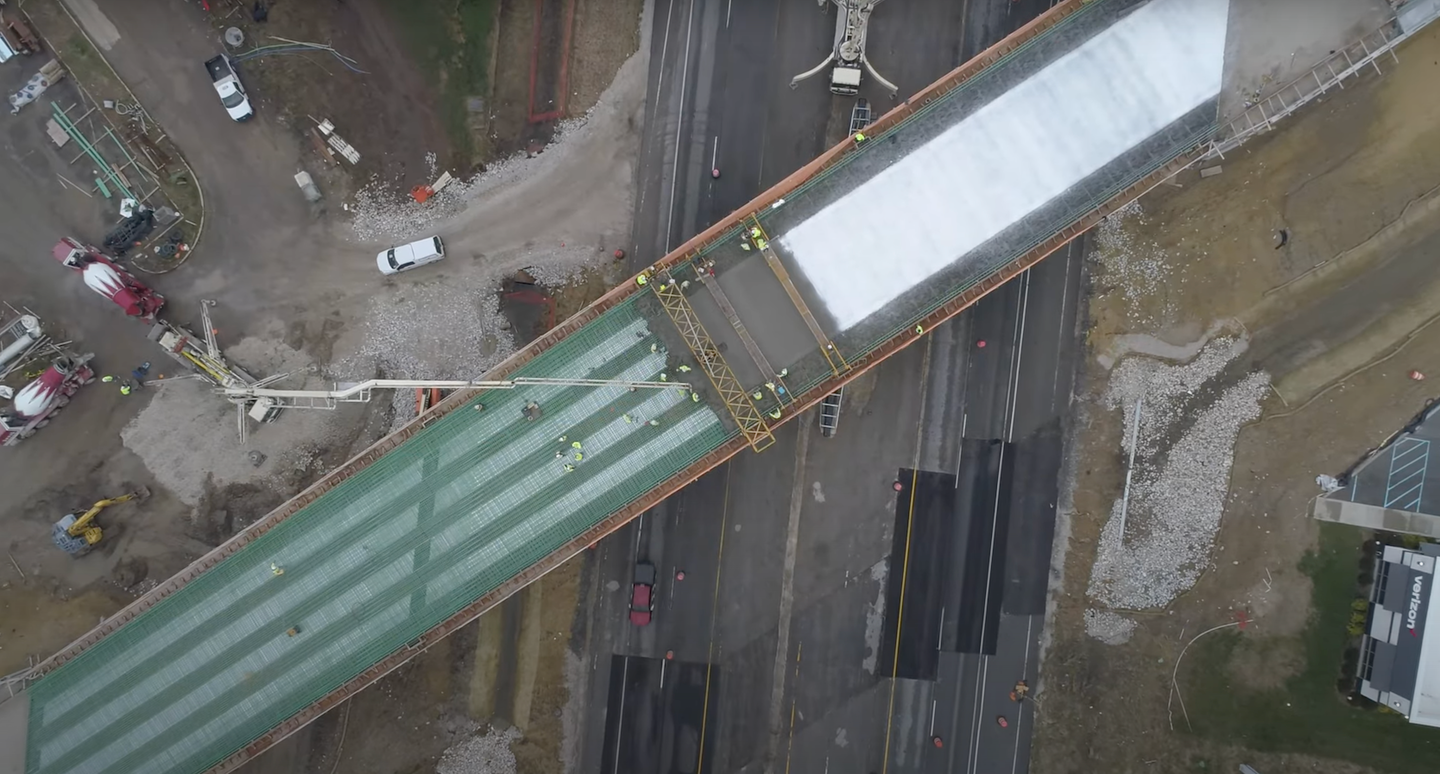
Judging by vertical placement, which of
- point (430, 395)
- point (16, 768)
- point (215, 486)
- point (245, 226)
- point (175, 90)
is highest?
point (175, 90)

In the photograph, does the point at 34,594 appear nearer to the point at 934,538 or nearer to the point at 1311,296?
the point at 934,538

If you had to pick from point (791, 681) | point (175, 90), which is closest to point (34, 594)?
point (175, 90)

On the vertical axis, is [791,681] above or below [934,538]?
below

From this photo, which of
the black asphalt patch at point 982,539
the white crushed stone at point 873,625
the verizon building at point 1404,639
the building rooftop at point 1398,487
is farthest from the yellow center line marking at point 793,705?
the verizon building at point 1404,639

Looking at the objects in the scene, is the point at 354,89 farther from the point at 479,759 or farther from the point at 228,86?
the point at 479,759

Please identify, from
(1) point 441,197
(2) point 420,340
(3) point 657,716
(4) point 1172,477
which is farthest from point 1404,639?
(1) point 441,197

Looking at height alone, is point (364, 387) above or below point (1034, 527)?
above
